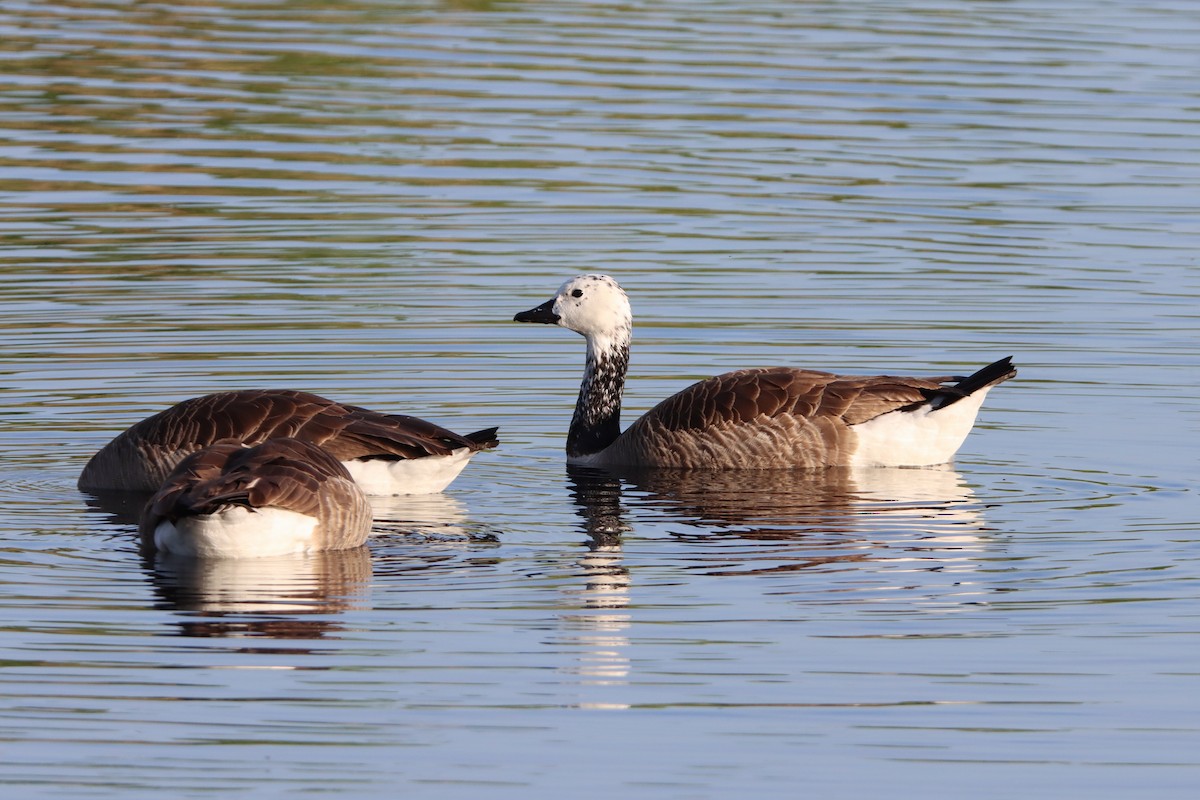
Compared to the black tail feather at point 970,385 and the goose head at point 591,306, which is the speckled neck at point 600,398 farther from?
the black tail feather at point 970,385

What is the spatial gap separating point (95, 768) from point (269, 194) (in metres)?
16.3

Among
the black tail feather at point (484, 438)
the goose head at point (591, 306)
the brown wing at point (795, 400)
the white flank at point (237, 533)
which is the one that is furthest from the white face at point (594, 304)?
the white flank at point (237, 533)

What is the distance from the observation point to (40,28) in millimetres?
34062

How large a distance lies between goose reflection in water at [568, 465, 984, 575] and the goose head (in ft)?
4.46

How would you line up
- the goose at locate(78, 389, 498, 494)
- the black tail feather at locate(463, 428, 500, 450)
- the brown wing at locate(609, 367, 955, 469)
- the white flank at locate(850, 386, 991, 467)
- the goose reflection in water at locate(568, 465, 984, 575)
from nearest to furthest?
the goose reflection in water at locate(568, 465, 984, 575)
the goose at locate(78, 389, 498, 494)
the black tail feather at locate(463, 428, 500, 450)
the white flank at locate(850, 386, 991, 467)
the brown wing at locate(609, 367, 955, 469)

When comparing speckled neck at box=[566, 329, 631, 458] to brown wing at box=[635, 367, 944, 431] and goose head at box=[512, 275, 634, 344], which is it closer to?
goose head at box=[512, 275, 634, 344]

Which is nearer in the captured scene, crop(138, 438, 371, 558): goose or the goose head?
crop(138, 438, 371, 558): goose

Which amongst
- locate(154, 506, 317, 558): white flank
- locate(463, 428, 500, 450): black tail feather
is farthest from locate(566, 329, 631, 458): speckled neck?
locate(154, 506, 317, 558): white flank

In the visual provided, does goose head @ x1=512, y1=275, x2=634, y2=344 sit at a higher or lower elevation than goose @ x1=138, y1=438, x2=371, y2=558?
higher

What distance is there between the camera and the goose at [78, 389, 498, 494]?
14.1 m

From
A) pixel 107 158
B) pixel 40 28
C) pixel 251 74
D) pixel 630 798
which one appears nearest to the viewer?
pixel 630 798

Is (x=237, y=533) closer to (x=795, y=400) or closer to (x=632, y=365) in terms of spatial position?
(x=795, y=400)

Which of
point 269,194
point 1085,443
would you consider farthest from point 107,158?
point 1085,443

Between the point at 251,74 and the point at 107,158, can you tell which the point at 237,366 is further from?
the point at 251,74
